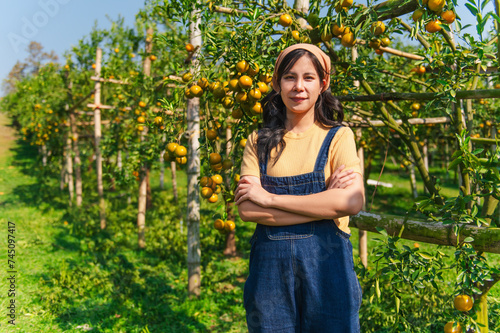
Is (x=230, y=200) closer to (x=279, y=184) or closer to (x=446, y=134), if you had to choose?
(x=279, y=184)

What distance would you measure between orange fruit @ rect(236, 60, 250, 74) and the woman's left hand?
619mm

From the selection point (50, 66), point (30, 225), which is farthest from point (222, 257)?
point (50, 66)

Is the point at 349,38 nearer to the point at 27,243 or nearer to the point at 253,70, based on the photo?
the point at 253,70

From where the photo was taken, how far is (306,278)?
4.23ft

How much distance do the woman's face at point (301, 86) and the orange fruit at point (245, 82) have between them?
1.30ft

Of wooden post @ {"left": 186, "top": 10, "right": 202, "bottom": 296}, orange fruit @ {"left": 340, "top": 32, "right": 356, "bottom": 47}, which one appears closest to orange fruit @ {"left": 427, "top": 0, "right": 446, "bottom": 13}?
orange fruit @ {"left": 340, "top": 32, "right": 356, "bottom": 47}

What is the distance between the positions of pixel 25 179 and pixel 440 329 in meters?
12.8

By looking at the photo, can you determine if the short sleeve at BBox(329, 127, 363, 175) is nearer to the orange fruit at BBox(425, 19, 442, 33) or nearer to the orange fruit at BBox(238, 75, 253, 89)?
the orange fruit at BBox(238, 75, 253, 89)

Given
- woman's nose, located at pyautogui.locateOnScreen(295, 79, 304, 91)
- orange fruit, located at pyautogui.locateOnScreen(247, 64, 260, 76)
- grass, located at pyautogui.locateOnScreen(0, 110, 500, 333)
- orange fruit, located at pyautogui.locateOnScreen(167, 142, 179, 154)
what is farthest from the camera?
grass, located at pyautogui.locateOnScreen(0, 110, 500, 333)

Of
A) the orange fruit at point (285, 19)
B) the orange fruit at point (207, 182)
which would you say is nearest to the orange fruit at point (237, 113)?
the orange fruit at point (207, 182)

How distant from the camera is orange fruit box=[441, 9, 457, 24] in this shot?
62.0 inches

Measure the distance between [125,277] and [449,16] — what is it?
173 inches

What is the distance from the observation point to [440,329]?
296cm

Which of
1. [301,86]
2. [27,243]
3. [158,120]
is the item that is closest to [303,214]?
[301,86]
